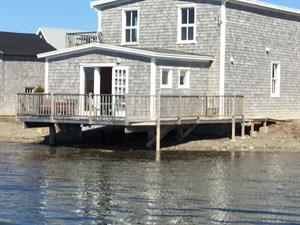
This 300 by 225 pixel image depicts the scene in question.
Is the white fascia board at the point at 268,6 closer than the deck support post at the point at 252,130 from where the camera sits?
No

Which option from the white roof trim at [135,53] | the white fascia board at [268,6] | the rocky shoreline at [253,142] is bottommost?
the rocky shoreline at [253,142]

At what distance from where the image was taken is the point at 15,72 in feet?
156

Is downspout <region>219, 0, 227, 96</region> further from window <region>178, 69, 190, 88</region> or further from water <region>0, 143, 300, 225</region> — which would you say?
water <region>0, 143, 300, 225</region>

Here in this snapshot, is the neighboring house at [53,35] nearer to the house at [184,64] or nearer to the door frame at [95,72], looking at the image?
the house at [184,64]

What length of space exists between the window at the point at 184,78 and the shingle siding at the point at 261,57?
188cm

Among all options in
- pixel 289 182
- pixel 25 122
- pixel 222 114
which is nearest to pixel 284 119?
pixel 222 114

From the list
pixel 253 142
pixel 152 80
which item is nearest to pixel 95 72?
pixel 152 80

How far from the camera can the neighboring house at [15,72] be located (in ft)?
154

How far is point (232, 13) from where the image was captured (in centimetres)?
3164

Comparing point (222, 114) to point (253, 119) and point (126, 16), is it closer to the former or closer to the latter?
point (253, 119)

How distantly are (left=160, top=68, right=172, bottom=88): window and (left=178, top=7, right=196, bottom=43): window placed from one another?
3.04 m

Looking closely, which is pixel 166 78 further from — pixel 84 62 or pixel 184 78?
pixel 84 62

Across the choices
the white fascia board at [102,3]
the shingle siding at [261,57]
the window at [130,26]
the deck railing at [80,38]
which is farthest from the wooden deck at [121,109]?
the white fascia board at [102,3]

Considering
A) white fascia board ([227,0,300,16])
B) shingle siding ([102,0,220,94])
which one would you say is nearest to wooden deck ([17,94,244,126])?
shingle siding ([102,0,220,94])
